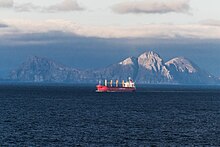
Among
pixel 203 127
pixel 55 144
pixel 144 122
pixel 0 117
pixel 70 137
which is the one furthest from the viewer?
pixel 0 117

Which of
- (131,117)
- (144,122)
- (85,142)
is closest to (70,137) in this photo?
(85,142)

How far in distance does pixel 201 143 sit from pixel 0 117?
234ft

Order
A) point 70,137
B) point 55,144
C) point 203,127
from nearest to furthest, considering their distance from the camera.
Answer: point 55,144 → point 70,137 → point 203,127

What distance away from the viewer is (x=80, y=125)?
425ft

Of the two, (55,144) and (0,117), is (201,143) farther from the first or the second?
(0,117)

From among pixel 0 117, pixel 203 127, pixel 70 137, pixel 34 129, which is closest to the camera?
pixel 70 137

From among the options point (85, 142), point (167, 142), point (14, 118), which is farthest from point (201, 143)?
point (14, 118)

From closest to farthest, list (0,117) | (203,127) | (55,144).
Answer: (55,144) < (203,127) < (0,117)

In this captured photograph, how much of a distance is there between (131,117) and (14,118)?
3439 cm

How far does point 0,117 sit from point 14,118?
5.79m

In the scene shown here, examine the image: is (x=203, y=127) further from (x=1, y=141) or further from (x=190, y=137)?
(x=1, y=141)

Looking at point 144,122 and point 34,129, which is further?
point 144,122

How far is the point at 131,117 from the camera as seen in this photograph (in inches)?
6112

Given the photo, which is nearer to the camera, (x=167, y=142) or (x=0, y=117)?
(x=167, y=142)
